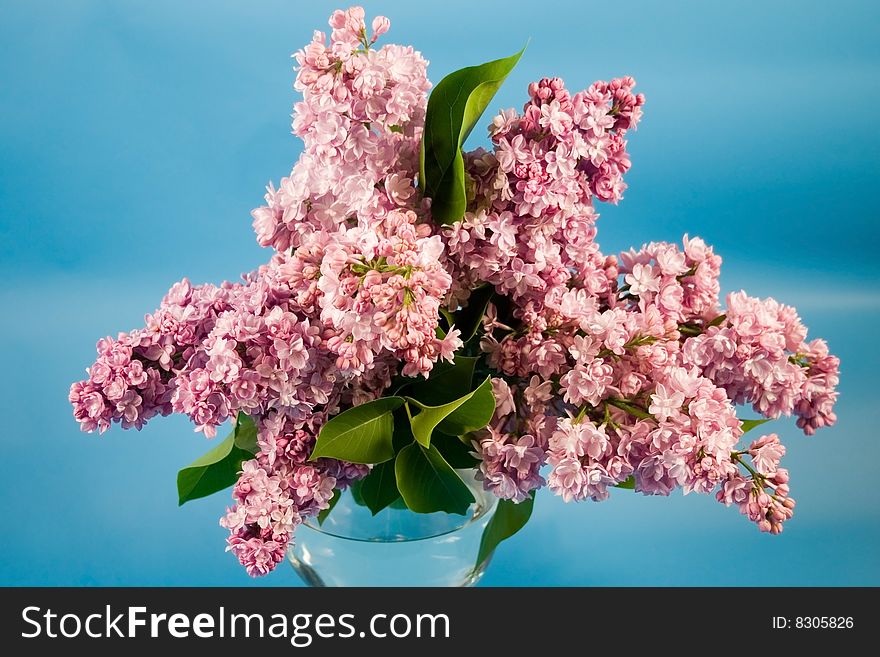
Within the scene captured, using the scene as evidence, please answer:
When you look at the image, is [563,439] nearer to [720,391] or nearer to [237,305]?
[720,391]

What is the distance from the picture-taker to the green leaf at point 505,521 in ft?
3.38

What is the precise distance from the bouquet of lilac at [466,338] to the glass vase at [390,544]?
166mm

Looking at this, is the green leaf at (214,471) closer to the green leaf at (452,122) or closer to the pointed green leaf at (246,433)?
the pointed green leaf at (246,433)

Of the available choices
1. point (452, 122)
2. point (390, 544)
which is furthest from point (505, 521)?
point (452, 122)

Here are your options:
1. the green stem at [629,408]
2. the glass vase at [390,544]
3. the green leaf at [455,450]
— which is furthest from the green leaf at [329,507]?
the green stem at [629,408]

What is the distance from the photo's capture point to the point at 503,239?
792 mm

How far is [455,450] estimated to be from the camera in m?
0.92

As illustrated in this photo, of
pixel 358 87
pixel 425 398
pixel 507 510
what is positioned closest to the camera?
pixel 358 87

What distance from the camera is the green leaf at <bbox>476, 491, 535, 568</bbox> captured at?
3.38 ft

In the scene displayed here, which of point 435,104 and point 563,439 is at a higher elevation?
point 435,104

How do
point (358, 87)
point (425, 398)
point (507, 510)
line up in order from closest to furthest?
point (358, 87) < point (425, 398) < point (507, 510)

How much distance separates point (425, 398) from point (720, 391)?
248mm

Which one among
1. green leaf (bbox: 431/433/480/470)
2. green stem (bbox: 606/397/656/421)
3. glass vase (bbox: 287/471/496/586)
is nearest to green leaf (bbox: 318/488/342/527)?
glass vase (bbox: 287/471/496/586)

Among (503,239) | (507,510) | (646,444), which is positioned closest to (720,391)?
Result: (646,444)
